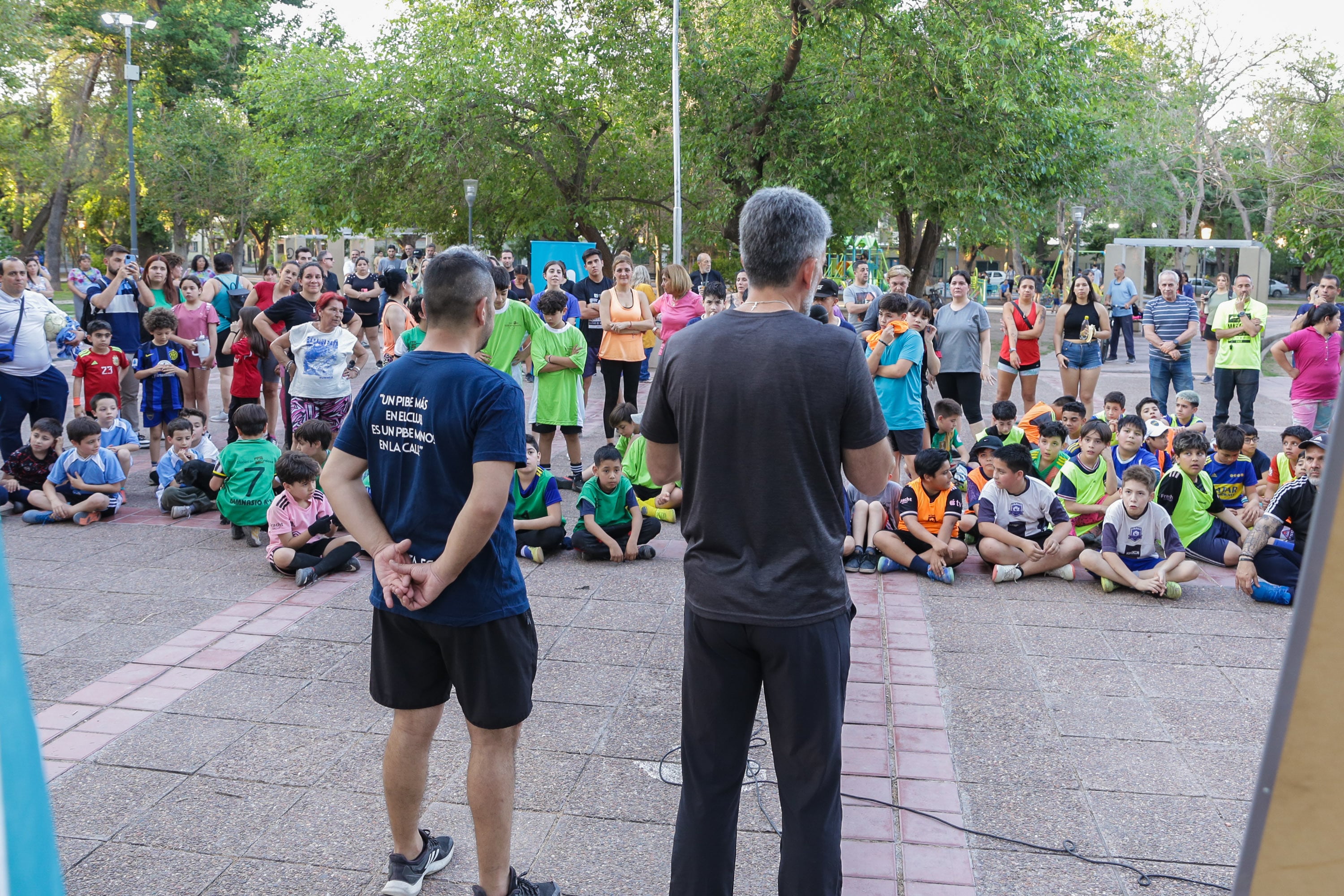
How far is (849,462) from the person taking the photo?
2.57 meters

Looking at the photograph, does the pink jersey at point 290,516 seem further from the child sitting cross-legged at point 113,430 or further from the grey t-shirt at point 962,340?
the grey t-shirt at point 962,340

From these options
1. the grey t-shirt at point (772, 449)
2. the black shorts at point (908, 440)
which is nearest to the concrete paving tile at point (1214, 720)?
the grey t-shirt at point (772, 449)

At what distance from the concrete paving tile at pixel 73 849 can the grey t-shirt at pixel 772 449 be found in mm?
2220

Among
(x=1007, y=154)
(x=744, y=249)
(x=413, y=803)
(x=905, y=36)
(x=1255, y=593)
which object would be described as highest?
(x=905, y=36)

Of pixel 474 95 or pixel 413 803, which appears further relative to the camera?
pixel 474 95

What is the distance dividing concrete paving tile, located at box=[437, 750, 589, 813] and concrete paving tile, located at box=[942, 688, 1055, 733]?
1.52 meters

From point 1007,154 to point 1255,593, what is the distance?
12969mm

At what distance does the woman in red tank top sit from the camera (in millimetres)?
10461

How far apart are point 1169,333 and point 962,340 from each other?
2978 mm

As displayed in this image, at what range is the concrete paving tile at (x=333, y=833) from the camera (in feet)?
11.1

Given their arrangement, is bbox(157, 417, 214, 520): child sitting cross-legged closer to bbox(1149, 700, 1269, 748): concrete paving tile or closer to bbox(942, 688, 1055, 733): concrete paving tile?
bbox(942, 688, 1055, 733): concrete paving tile

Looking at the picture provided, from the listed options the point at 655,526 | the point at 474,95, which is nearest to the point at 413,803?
the point at 655,526

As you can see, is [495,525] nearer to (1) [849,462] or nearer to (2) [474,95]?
(1) [849,462]

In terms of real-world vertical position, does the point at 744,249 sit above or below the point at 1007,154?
below
